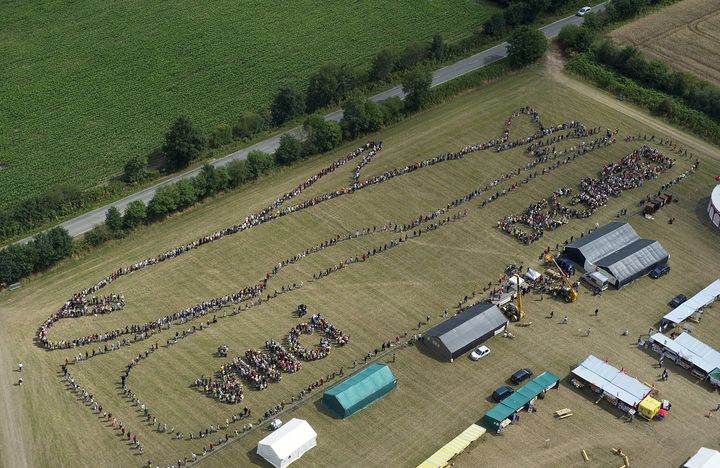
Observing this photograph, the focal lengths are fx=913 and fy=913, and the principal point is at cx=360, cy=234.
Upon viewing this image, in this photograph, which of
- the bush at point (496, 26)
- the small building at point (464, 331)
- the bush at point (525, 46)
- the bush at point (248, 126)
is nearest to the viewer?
the small building at point (464, 331)

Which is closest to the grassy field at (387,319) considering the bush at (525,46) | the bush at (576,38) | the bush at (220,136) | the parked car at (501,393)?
the parked car at (501,393)

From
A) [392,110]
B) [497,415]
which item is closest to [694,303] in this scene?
[497,415]

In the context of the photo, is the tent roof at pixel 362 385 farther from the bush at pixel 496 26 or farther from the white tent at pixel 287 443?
the bush at pixel 496 26

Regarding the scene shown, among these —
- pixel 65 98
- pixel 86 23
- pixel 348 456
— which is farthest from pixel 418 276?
pixel 86 23

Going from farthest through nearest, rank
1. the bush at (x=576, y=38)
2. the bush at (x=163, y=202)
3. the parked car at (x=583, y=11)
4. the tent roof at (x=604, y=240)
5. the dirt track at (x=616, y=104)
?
the parked car at (x=583, y=11) < the bush at (x=576, y=38) < the dirt track at (x=616, y=104) < the bush at (x=163, y=202) < the tent roof at (x=604, y=240)

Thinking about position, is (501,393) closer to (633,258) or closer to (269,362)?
(269,362)

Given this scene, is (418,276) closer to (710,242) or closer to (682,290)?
(682,290)

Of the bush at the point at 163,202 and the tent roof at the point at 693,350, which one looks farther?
the bush at the point at 163,202
